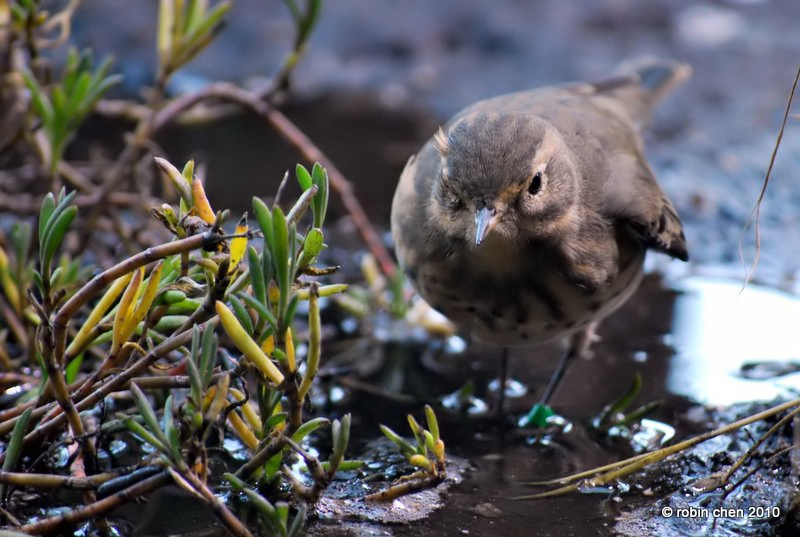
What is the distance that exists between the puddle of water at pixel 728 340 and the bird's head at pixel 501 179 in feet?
3.24

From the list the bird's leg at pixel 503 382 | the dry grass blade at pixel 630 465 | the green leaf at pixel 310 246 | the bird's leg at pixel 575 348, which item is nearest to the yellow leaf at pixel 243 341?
the green leaf at pixel 310 246

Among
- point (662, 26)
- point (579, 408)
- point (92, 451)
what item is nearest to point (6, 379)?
point (92, 451)

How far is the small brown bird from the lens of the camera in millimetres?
3592

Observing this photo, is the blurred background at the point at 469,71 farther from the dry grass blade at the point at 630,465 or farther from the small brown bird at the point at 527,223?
the dry grass blade at the point at 630,465

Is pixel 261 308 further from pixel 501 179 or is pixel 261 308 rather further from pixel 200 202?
pixel 501 179

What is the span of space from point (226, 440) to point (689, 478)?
5.70 ft

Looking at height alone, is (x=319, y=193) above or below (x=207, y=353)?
above

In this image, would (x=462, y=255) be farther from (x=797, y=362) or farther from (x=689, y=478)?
(x=797, y=362)

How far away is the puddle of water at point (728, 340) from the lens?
4.48 metres

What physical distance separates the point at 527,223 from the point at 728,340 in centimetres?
186

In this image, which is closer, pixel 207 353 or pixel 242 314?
pixel 207 353

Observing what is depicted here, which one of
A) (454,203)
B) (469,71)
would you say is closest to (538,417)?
(454,203)

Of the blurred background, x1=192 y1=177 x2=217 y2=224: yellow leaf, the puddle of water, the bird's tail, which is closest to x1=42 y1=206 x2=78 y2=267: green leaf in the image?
x1=192 y1=177 x2=217 y2=224: yellow leaf

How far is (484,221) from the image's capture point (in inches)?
137
